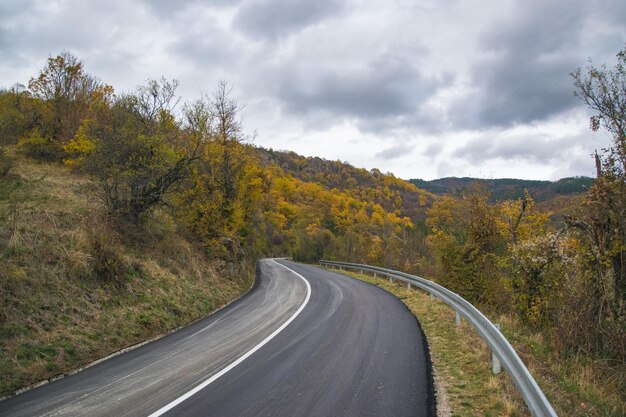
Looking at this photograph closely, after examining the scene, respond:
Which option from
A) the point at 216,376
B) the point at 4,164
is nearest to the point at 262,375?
the point at 216,376

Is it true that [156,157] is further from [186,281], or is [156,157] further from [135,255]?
[186,281]

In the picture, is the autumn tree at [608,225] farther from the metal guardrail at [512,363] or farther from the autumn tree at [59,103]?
the autumn tree at [59,103]

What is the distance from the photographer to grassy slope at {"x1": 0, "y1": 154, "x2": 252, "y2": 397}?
7727 mm

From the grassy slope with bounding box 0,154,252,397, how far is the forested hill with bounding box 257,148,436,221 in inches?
5183

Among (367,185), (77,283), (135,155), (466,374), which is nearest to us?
(466,374)

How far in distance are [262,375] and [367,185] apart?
174 meters

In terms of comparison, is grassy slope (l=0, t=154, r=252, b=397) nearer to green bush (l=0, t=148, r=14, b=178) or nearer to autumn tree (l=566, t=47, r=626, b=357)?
green bush (l=0, t=148, r=14, b=178)

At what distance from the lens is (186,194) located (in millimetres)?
19359

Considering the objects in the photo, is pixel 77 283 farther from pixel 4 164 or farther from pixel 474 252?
pixel 474 252

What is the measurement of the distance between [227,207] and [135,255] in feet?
24.0

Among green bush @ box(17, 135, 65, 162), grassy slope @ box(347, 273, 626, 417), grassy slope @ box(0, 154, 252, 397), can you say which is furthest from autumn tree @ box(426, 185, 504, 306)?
green bush @ box(17, 135, 65, 162)

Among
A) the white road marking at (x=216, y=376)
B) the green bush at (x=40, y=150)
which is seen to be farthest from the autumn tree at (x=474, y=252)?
the green bush at (x=40, y=150)

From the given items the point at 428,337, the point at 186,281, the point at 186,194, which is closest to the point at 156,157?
the point at 186,194

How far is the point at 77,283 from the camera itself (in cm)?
998
